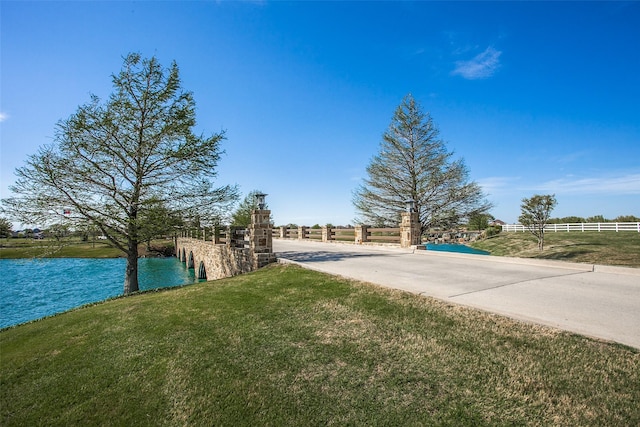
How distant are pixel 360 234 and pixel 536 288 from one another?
41.9 ft

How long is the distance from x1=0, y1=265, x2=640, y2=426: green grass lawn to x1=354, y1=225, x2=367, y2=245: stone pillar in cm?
1228

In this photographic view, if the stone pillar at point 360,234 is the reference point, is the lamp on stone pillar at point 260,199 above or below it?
above

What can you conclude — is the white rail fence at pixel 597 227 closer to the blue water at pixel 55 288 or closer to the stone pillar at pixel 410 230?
the stone pillar at pixel 410 230

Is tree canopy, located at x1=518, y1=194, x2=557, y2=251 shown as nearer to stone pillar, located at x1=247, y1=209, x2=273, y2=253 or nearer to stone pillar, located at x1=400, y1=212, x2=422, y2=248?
stone pillar, located at x1=400, y1=212, x2=422, y2=248

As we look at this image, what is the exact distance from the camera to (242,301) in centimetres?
682

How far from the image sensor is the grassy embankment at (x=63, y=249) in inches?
502

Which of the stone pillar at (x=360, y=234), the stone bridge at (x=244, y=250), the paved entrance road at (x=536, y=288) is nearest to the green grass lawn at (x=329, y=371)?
the paved entrance road at (x=536, y=288)

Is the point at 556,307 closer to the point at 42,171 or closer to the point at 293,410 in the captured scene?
the point at 293,410

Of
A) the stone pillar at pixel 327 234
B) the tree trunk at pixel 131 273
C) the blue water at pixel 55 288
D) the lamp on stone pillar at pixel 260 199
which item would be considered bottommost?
the blue water at pixel 55 288

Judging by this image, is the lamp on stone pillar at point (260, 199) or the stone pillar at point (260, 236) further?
the lamp on stone pillar at point (260, 199)

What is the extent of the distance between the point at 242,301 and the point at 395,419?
4.59 meters

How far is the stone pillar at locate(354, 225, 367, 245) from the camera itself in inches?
723

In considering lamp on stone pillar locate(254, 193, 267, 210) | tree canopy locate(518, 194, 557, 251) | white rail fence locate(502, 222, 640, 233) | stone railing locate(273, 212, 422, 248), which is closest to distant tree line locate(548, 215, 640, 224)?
white rail fence locate(502, 222, 640, 233)

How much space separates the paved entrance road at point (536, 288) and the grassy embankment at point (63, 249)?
11.2 meters
